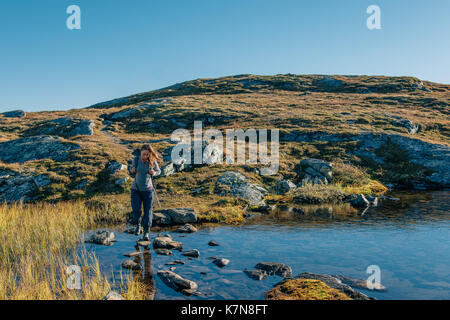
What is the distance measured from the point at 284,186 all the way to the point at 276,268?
16.5 meters

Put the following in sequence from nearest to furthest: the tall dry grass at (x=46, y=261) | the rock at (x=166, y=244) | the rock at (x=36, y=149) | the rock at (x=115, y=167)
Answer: the tall dry grass at (x=46, y=261), the rock at (x=166, y=244), the rock at (x=115, y=167), the rock at (x=36, y=149)

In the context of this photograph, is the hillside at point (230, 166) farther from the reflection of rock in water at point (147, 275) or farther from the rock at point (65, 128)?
the reflection of rock in water at point (147, 275)

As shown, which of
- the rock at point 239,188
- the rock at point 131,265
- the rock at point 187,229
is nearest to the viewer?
the rock at point 131,265

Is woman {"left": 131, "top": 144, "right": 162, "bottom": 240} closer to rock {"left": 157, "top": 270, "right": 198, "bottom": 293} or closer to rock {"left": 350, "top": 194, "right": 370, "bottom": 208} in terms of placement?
rock {"left": 157, "top": 270, "right": 198, "bottom": 293}

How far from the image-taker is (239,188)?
23.8m

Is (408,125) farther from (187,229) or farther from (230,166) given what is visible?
(187,229)

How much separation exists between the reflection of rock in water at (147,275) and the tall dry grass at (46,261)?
31 cm

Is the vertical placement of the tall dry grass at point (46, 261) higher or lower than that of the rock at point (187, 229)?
higher

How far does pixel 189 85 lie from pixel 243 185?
318 feet

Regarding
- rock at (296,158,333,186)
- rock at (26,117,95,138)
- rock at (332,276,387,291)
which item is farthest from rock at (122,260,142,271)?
rock at (26,117,95,138)

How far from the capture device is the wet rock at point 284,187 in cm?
2600

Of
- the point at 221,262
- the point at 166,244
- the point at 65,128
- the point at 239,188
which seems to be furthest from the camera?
the point at 65,128

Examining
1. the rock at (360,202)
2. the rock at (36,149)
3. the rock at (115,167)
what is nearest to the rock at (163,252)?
the rock at (360,202)

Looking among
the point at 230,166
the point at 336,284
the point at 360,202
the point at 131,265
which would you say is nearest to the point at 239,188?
the point at 230,166
